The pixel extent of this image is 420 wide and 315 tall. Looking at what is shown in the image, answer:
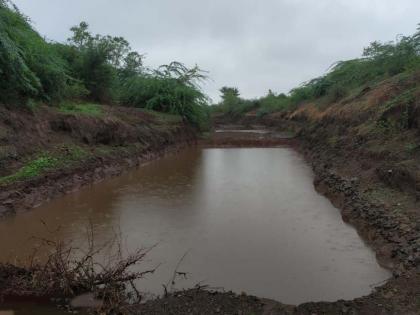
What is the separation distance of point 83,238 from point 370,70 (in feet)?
58.0

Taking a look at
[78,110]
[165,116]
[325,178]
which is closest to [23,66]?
[78,110]

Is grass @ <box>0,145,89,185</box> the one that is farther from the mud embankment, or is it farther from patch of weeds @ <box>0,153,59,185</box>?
the mud embankment

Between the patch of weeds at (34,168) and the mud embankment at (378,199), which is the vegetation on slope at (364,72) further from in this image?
the patch of weeds at (34,168)

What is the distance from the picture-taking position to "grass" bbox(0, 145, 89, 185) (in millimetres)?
8734

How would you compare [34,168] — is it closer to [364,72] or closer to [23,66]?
[23,66]

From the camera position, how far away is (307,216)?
8258 mm

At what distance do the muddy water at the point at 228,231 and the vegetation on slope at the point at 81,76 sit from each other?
3599mm

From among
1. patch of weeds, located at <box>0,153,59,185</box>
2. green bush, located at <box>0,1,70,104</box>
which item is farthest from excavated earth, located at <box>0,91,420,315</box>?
green bush, located at <box>0,1,70,104</box>

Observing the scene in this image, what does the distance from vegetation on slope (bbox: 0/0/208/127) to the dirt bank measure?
90cm

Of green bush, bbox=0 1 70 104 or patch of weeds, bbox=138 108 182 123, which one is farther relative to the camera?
patch of weeds, bbox=138 108 182 123

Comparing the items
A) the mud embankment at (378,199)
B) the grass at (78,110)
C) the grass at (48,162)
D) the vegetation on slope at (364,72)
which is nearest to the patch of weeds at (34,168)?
the grass at (48,162)

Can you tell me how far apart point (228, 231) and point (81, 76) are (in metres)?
15.5

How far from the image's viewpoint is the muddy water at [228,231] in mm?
5230

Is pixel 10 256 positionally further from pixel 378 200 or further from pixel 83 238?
pixel 378 200
